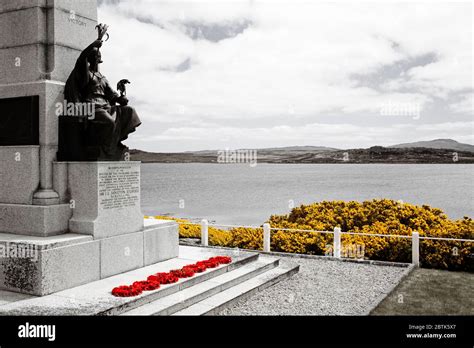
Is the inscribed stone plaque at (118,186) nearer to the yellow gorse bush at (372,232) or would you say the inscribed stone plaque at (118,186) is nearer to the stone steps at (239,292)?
the stone steps at (239,292)

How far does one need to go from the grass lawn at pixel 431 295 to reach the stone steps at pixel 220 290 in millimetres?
2765

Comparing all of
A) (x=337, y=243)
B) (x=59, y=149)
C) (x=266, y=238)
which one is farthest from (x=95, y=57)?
(x=337, y=243)

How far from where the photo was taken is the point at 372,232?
15.5 meters

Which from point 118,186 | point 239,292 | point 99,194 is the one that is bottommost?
point 239,292

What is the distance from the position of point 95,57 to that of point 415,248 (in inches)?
408

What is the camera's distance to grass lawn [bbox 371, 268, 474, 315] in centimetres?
972

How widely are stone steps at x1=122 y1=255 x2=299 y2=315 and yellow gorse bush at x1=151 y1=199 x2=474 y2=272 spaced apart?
2.94m

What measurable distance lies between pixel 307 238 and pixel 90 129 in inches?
328

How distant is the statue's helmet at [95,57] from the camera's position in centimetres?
1041

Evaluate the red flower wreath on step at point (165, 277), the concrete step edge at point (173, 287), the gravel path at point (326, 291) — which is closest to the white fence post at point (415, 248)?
the gravel path at point (326, 291)

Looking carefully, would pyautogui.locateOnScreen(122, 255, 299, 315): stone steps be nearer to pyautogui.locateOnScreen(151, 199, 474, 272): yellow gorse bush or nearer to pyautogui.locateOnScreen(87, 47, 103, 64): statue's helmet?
pyautogui.locateOnScreen(151, 199, 474, 272): yellow gorse bush

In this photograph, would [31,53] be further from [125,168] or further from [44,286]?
[44,286]

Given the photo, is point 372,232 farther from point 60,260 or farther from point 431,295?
point 60,260
